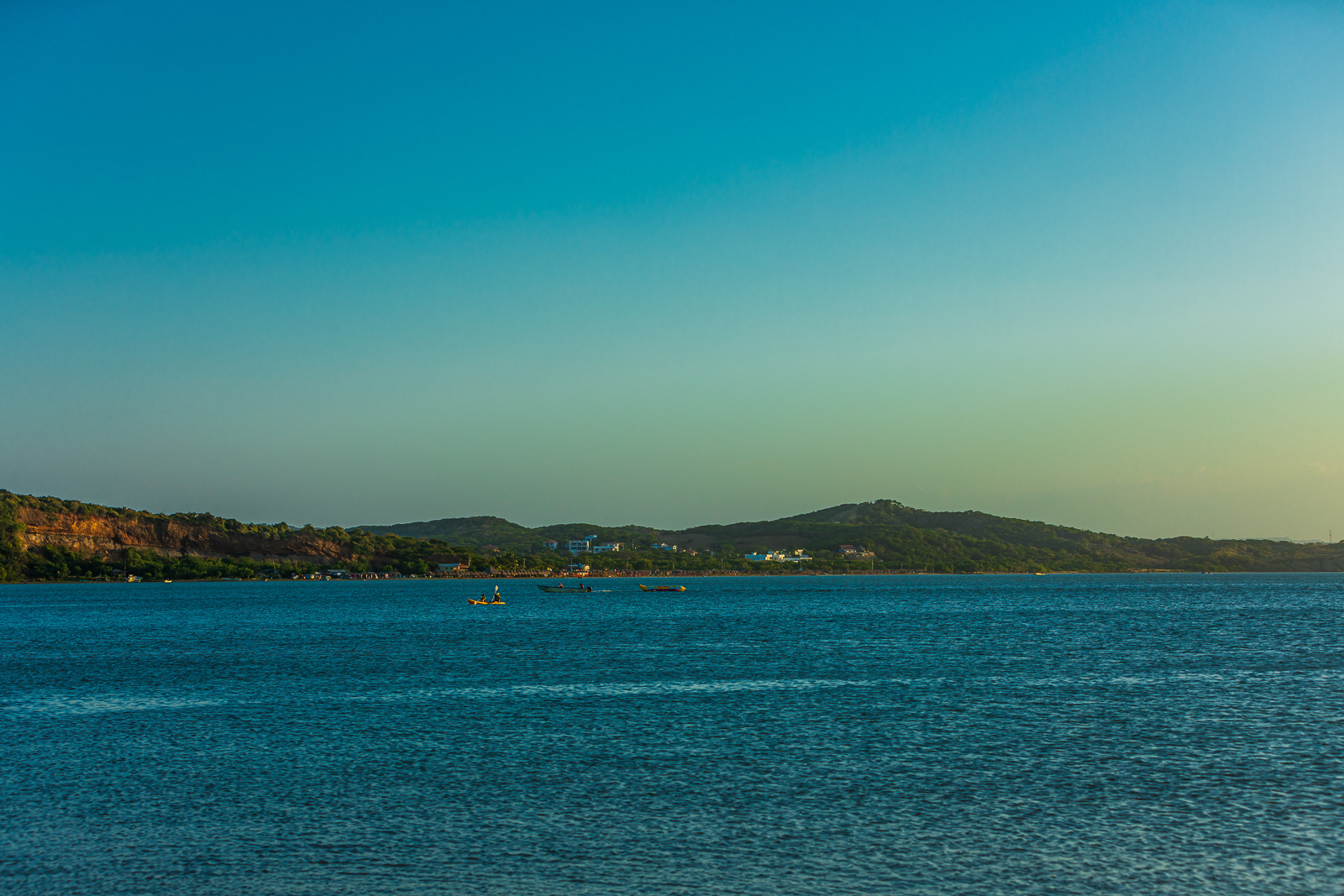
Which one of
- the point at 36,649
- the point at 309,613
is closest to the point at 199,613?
the point at 309,613

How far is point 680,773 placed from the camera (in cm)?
2283

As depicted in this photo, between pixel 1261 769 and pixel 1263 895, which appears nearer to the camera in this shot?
pixel 1263 895

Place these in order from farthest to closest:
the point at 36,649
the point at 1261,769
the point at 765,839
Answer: the point at 36,649 → the point at 1261,769 → the point at 765,839

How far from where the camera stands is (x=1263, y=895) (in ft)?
47.3

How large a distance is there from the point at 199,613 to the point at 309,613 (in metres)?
12.3

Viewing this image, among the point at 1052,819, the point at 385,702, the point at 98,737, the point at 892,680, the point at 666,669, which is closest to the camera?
the point at 1052,819

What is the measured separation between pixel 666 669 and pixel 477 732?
1850cm

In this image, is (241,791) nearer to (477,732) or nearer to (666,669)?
(477,732)

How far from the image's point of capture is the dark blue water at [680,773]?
15.7 m

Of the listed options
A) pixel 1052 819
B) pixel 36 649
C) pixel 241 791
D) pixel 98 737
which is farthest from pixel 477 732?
pixel 36 649

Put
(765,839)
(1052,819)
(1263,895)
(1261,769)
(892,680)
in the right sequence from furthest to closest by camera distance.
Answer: (892,680)
(1261,769)
(1052,819)
(765,839)
(1263,895)

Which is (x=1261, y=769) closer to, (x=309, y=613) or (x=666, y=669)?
(x=666, y=669)

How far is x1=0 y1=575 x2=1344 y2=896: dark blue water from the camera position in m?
15.7

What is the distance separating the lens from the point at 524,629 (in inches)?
3118
